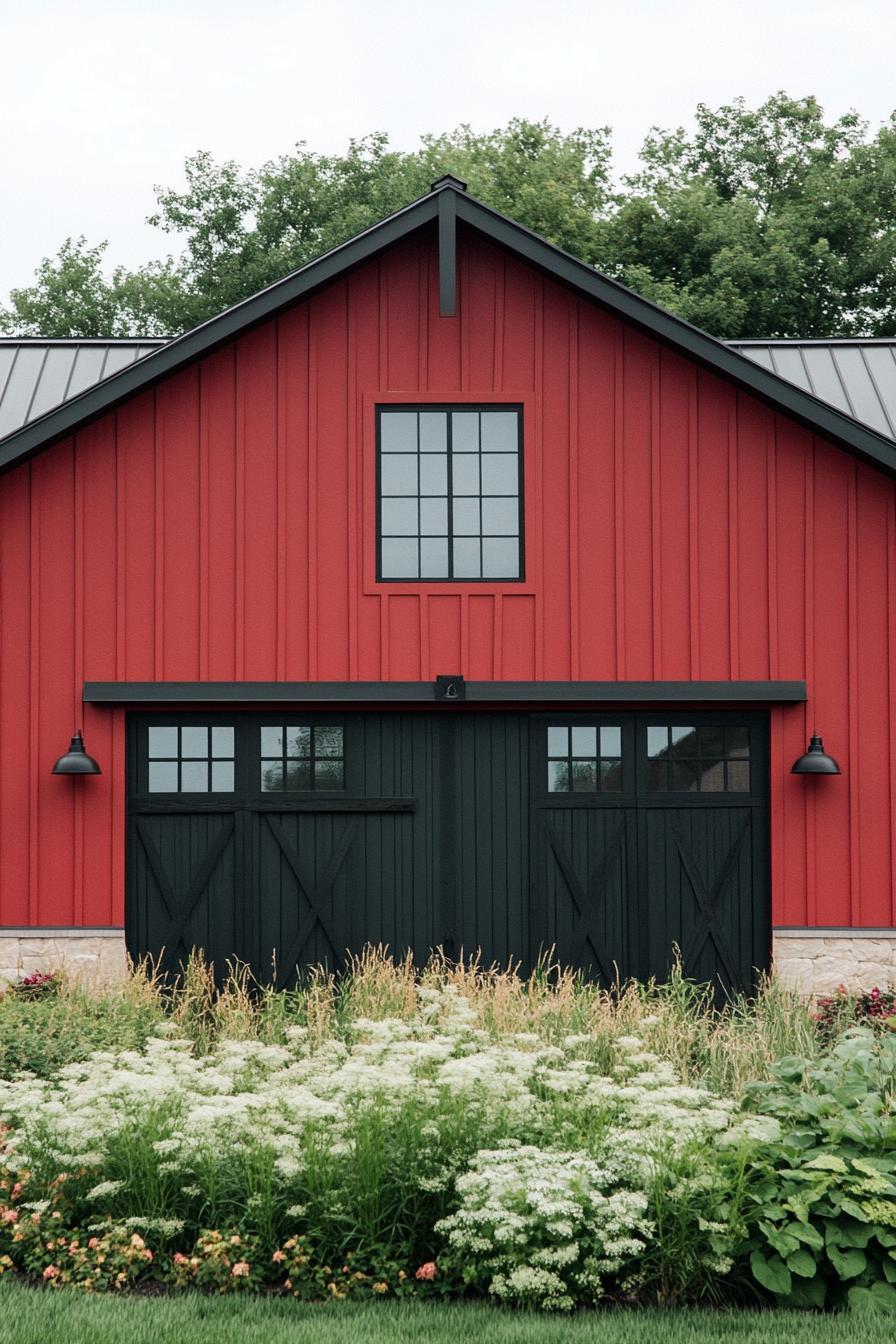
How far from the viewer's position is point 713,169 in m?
28.4

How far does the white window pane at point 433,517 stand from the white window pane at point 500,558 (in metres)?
0.39

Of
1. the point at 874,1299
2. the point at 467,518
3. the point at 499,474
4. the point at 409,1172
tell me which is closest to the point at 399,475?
the point at 467,518

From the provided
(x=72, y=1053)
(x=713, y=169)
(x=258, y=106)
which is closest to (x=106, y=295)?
(x=258, y=106)

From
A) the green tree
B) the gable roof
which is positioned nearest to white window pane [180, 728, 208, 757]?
the gable roof

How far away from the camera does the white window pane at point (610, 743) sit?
11477mm

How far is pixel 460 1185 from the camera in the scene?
18.3ft

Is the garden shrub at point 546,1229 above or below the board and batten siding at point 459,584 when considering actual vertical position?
below

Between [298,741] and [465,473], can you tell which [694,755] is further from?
[298,741]

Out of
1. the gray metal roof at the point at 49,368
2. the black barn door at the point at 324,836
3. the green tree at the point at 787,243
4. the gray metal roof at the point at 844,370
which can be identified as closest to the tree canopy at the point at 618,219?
the green tree at the point at 787,243

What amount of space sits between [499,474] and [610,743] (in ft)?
8.19

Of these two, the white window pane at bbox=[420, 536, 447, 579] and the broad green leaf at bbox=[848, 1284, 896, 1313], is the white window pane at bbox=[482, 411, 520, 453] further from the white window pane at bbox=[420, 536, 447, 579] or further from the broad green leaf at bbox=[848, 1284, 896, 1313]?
the broad green leaf at bbox=[848, 1284, 896, 1313]

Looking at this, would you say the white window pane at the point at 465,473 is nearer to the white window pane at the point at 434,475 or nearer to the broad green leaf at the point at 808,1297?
the white window pane at the point at 434,475

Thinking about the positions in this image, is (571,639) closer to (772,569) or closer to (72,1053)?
(772,569)

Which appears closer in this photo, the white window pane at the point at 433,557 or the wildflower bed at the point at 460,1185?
the wildflower bed at the point at 460,1185
